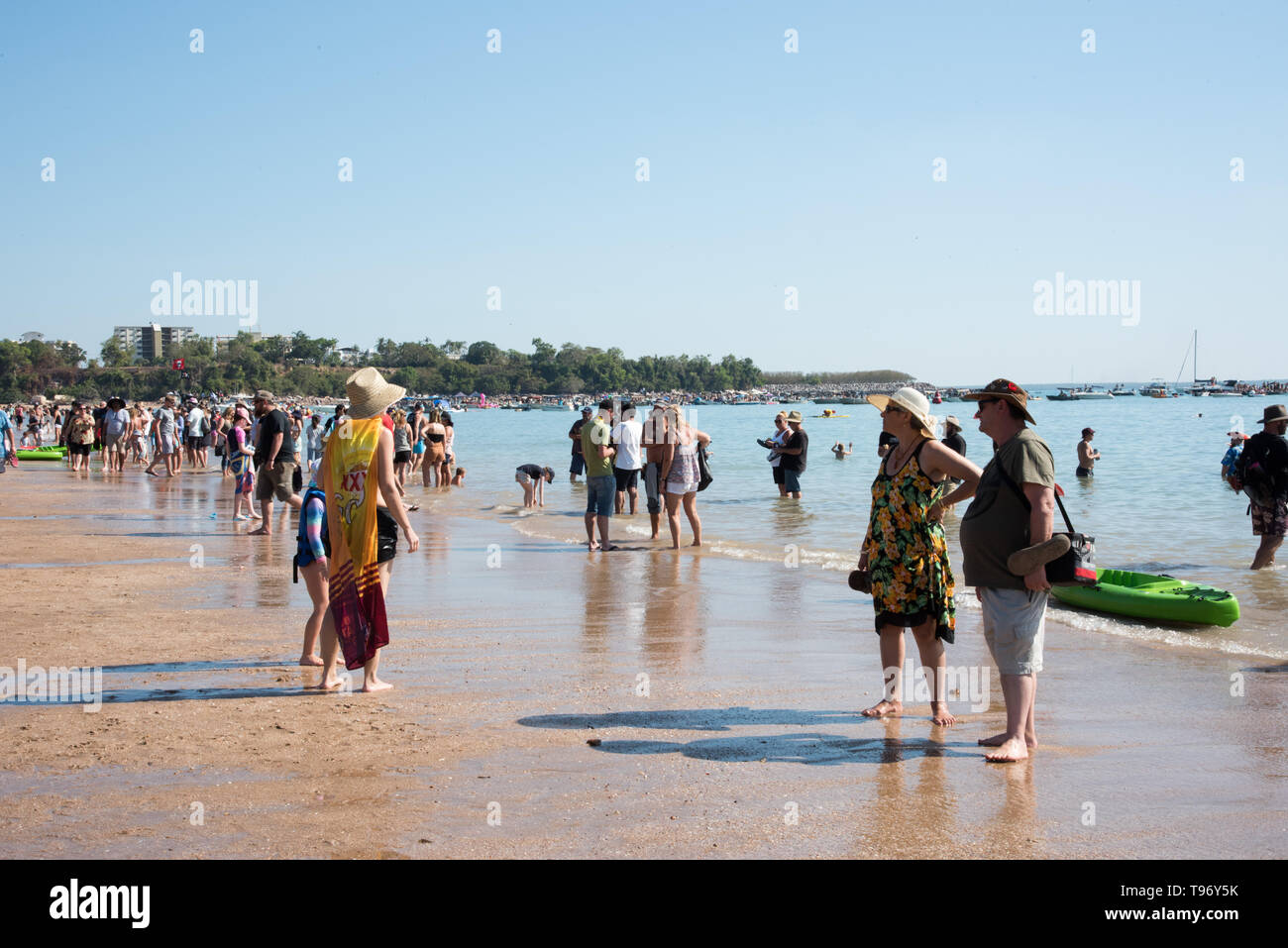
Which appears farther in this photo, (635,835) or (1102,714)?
(1102,714)

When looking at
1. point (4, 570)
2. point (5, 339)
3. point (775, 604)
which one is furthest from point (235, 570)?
point (5, 339)

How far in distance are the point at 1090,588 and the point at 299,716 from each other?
280 inches

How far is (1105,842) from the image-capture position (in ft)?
13.9

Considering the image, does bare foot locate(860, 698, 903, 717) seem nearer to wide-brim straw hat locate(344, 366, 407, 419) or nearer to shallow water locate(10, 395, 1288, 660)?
wide-brim straw hat locate(344, 366, 407, 419)

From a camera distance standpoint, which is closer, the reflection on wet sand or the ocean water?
the reflection on wet sand

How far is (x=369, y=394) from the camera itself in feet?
20.8

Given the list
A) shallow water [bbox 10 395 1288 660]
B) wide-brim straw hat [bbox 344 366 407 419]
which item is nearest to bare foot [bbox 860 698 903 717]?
wide-brim straw hat [bbox 344 366 407 419]

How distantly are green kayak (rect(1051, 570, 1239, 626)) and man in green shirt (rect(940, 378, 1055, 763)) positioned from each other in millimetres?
4635

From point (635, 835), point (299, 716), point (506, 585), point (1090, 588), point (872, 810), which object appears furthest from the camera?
point (506, 585)

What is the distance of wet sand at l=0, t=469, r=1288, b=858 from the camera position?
4293mm

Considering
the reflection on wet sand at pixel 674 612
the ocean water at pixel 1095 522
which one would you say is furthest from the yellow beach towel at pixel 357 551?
the ocean water at pixel 1095 522

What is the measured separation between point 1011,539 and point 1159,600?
5.00 metres

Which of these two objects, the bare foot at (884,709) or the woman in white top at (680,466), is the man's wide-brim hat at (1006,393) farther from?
the woman in white top at (680,466)
